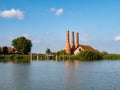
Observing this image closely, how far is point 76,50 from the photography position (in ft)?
291

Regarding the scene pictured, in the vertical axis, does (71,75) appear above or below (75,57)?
below

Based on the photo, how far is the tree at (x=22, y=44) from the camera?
317ft

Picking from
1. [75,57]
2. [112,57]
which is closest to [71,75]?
[75,57]

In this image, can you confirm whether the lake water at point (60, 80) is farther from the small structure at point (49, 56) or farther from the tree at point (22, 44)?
the tree at point (22, 44)

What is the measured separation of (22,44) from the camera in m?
96.6

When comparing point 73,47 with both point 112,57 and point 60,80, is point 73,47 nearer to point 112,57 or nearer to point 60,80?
point 112,57

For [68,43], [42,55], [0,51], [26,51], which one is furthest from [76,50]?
[0,51]

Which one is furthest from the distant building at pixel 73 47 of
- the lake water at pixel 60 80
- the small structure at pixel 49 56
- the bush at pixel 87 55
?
the lake water at pixel 60 80

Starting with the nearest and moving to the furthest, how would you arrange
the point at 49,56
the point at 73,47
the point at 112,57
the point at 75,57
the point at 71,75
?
the point at 71,75
the point at 75,57
the point at 112,57
the point at 73,47
the point at 49,56

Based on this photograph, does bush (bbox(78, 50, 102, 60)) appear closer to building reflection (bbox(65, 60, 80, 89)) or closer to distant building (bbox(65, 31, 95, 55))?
distant building (bbox(65, 31, 95, 55))

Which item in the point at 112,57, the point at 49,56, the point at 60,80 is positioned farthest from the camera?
the point at 49,56

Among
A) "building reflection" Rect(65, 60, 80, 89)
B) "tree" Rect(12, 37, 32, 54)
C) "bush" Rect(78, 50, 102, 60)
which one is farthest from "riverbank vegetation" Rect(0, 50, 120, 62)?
"building reflection" Rect(65, 60, 80, 89)

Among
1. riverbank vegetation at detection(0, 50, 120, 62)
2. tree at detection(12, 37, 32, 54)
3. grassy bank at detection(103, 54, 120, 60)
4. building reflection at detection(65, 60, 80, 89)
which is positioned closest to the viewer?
building reflection at detection(65, 60, 80, 89)

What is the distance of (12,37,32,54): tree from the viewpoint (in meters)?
96.8
